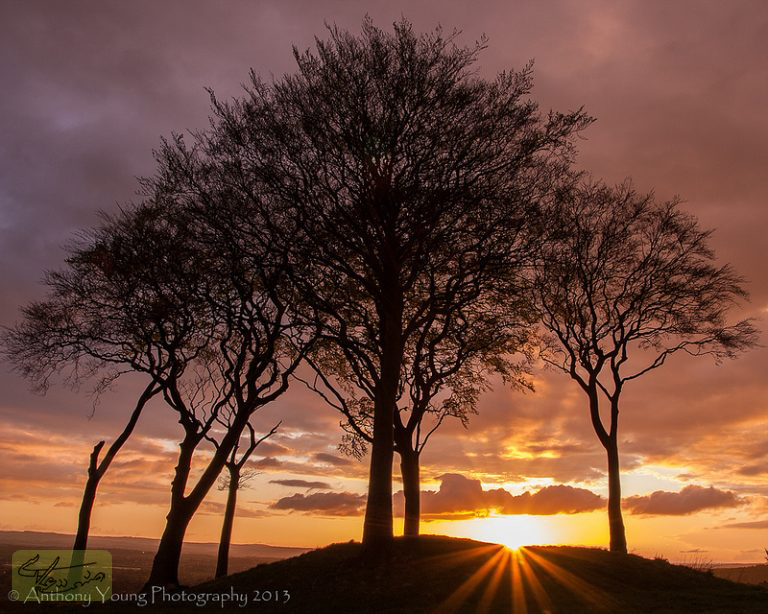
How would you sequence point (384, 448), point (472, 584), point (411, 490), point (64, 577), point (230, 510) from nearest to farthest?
point (472, 584), point (384, 448), point (64, 577), point (411, 490), point (230, 510)

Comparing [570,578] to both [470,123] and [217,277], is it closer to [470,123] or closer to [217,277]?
[470,123]

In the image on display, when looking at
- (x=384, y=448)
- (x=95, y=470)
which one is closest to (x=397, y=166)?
(x=384, y=448)

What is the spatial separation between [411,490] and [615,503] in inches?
348

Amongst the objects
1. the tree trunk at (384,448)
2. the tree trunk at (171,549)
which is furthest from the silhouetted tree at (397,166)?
the tree trunk at (171,549)

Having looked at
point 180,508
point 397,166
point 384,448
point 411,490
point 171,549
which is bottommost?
point 171,549

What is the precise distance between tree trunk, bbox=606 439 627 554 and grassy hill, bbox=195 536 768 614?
12.2 feet

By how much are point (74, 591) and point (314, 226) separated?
647 inches

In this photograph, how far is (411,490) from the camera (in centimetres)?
2678

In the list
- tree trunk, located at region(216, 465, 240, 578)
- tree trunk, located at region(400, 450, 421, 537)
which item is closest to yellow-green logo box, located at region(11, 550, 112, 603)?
tree trunk, located at region(216, 465, 240, 578)

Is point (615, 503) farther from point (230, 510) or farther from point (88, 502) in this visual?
point (88, 502)

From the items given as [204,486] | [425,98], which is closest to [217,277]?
[204,486]

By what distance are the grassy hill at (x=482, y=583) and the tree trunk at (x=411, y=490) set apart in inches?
125
